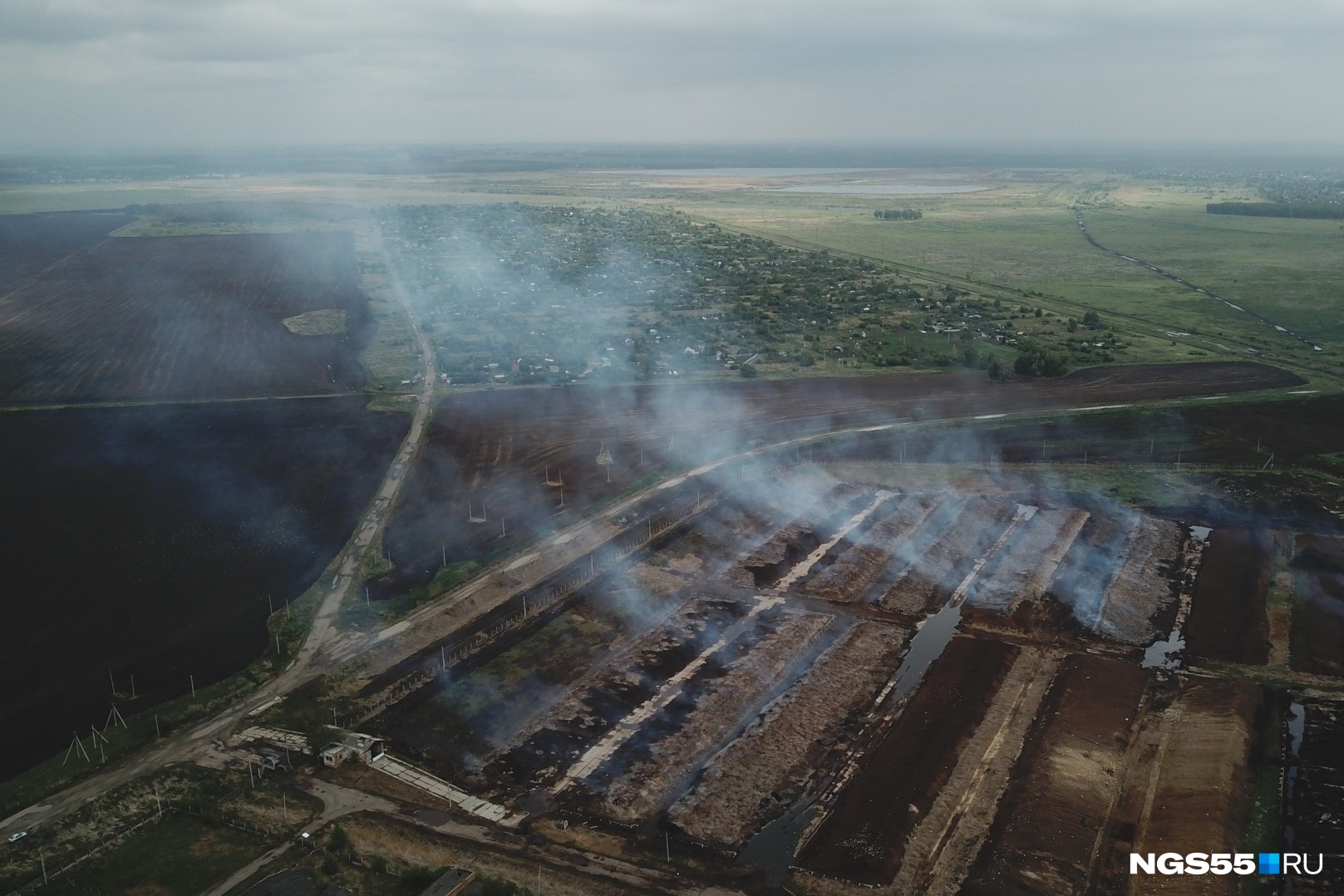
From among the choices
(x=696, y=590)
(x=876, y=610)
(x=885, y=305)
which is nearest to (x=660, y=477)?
(x=696, y=590)

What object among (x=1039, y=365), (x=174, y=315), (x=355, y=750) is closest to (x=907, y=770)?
(x=355, y=750)

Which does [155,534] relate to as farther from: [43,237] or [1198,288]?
[43,237]

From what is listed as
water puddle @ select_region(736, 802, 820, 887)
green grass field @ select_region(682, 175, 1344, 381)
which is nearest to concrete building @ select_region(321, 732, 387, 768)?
water puddle @ select_region(736, 802, 820, 887)

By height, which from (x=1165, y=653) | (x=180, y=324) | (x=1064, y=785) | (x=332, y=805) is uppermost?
(x=180, y=324)

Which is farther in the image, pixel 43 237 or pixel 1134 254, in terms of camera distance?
pixel 43 237

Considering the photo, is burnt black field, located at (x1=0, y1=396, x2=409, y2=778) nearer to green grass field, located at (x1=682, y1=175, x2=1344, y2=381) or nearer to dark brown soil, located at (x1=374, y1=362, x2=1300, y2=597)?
dark brown soil, located at (x1=374, y1=362, x2=1300, y2=597)

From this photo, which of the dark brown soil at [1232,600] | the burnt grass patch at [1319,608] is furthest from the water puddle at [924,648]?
the burnt grass patch at [1319,608]
